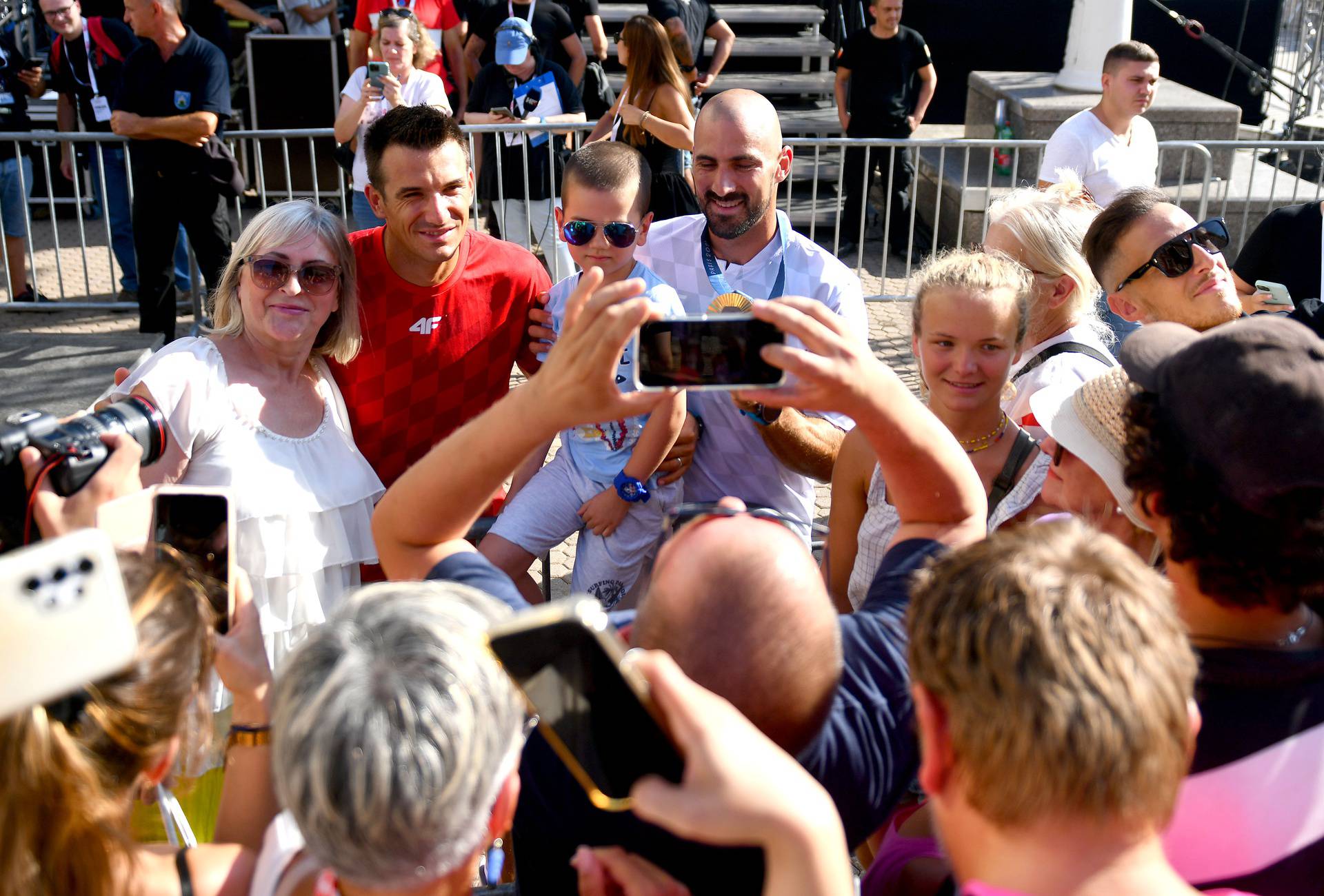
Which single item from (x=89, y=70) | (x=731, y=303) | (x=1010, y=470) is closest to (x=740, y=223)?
(x=731, y=303)

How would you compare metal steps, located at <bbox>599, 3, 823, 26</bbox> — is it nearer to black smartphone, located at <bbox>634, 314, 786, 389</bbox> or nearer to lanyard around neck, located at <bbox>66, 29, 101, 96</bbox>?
lanyard around neck, located at <bbox>66, 29, 101, 96</bbox>

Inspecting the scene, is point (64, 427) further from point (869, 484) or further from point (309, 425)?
point (869, 484)

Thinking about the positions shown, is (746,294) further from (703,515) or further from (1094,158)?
(1094,158)

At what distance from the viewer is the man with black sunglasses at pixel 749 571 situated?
1.46 meters

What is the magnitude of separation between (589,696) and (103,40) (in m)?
8.31

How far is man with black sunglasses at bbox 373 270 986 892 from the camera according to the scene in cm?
146

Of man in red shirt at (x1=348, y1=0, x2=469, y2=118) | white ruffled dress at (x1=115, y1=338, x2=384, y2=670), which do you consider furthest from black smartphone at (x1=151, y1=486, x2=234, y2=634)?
man in red shirt at (x1=348, y1=0, x2=469, y2=118)

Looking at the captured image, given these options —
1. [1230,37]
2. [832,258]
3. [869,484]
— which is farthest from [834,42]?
[869,484]

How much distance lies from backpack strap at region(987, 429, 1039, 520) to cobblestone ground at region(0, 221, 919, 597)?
2.35 m

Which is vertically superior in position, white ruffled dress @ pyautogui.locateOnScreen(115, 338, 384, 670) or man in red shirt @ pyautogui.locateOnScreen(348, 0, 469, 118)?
man in red shirt @ pyautogui.locateOnScreen(348, 0, 469, 118)

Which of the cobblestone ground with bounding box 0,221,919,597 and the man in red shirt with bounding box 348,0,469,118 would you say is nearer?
the cobblestone ground with bounding box 0,221,919,597

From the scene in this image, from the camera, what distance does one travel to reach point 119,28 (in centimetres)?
812

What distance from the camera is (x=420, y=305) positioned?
3430 mm

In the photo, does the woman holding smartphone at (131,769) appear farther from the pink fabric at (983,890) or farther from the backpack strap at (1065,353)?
the backpack strap at (1065,353)
